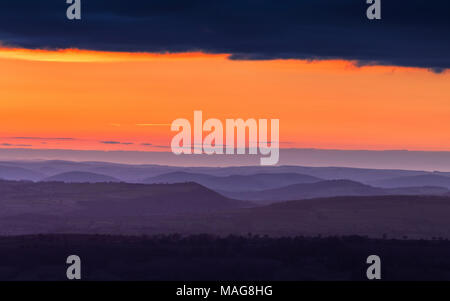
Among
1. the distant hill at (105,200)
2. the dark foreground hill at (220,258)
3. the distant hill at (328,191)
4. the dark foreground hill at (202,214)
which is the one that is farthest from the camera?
the distant hill at (328,191)

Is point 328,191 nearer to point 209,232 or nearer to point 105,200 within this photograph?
point 105,200

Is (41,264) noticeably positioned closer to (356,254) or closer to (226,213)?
(356,254)

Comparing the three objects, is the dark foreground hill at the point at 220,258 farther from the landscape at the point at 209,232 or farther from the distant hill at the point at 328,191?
the distant hill at the point at 328,191

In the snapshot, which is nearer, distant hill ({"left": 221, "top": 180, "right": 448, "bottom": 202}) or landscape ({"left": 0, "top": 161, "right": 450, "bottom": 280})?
landscape ({"left": 0, "top": 161, "right": 450, "bottom": 280})

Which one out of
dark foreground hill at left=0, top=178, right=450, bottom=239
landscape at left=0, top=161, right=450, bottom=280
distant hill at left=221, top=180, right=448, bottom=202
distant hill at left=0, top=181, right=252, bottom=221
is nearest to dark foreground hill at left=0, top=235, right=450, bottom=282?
landscape at left=0, top=161, right=450, bottom=280

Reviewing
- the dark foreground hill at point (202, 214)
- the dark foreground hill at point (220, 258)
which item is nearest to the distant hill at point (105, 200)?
the dark foreground hill at point (202, 214)

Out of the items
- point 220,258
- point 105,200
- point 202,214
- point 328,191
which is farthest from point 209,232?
point 328,191

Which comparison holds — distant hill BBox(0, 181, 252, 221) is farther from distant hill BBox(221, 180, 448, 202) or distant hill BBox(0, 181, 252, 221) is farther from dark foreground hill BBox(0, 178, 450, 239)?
distant hill BBox(221, 180, 448, 202)
